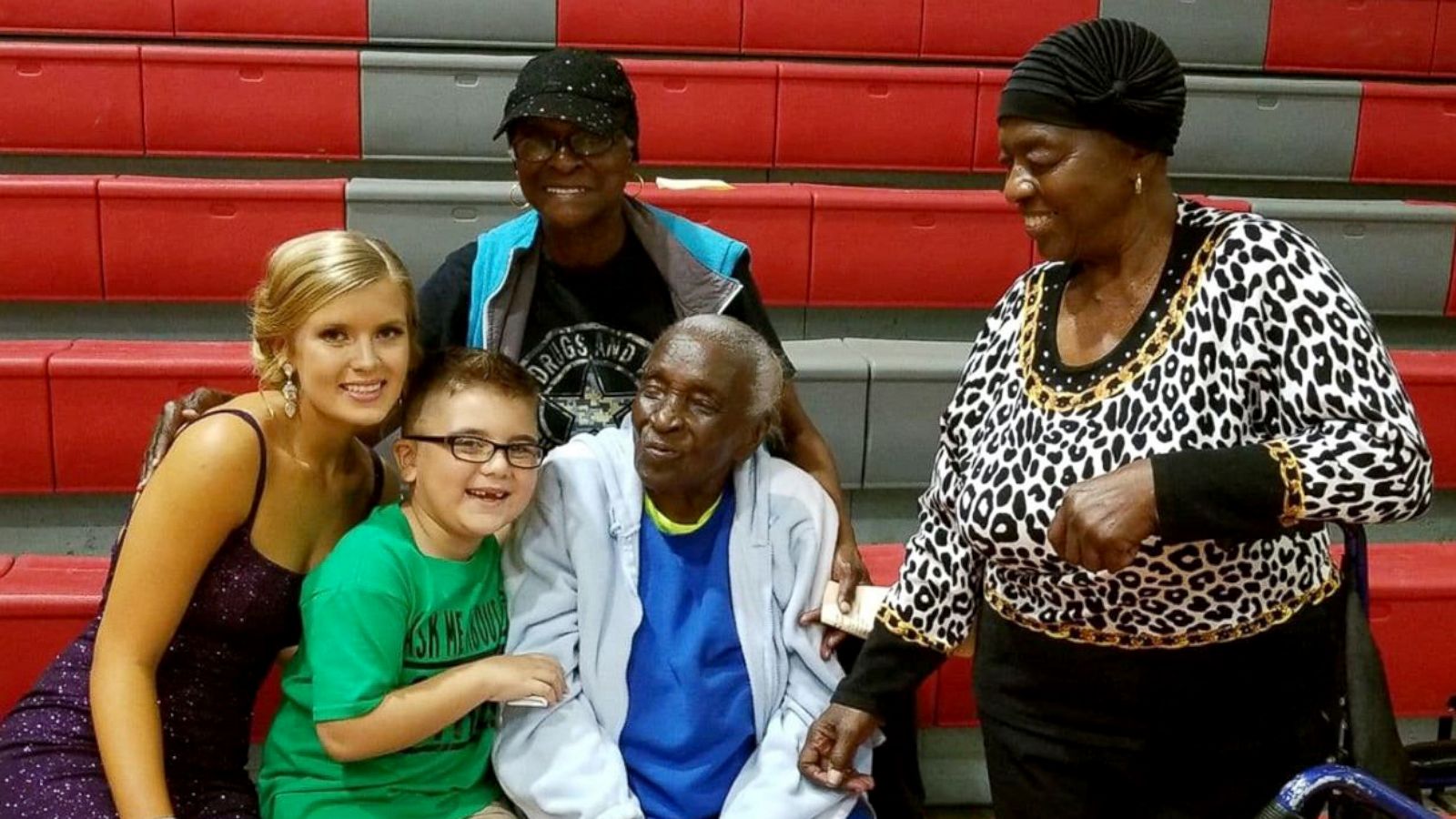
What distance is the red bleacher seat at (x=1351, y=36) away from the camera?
3549 mm

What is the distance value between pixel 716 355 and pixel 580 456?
0.66 ft

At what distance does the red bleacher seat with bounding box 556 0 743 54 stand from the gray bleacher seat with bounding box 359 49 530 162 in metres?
0.31

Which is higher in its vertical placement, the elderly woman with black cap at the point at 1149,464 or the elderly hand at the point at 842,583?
the elderly woman with black cap at the point at 1149,464

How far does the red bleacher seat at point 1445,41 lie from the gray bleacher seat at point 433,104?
2.35 meters

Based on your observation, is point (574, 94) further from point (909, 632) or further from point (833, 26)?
point (833, 26)

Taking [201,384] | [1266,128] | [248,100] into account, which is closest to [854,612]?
[201,384]

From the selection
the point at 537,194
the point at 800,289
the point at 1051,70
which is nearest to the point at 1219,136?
the point at 800,289

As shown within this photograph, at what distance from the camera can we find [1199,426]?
3.53 feet

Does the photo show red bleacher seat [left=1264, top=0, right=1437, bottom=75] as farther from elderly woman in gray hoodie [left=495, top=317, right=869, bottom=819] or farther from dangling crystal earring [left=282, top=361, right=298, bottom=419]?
dangling crystal earring [left=282, top=361, right=298, bottom=419]

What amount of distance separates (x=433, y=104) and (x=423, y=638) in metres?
2.00

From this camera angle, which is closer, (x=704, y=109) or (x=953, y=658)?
(x=953, y=658)

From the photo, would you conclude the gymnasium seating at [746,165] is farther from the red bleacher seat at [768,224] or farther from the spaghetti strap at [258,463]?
the spaghetti strap at [258,463]

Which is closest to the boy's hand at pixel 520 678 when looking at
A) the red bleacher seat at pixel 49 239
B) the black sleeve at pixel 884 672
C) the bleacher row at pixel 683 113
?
the black sleeve at pixel 884 672

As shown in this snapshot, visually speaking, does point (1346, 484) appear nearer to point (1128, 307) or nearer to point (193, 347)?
point (1128, 307)
